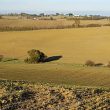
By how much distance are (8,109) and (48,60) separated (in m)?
37.9

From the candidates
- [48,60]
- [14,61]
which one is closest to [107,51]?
[48,60]

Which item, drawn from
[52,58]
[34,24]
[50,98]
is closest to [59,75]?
[52,58]

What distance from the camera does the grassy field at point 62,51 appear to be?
111 ft

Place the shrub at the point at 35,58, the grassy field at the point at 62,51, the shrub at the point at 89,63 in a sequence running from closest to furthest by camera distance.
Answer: the grassy field at the point at 62,51 < the shrub at the point at 89,63 < the shrub at the point at 35,58

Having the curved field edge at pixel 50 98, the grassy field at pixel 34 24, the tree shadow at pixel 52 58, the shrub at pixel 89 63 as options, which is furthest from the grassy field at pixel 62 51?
the curved field edge at pixel 50 98

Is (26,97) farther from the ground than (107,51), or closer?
farther from the ground

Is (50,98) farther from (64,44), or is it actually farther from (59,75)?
(64,44)

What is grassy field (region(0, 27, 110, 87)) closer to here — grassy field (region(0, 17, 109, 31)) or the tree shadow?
the tree shadow

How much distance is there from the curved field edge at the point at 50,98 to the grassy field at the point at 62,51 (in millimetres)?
19373

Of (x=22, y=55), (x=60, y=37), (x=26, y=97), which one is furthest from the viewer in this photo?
(x=60, y=37)

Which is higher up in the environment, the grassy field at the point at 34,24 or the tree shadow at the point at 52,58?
the grassy field at the point at 34,24

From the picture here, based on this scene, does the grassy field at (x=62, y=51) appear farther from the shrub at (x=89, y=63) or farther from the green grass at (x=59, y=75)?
the shrub at (x=89, y=63)

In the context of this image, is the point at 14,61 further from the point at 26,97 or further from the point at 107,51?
the point at 26,97

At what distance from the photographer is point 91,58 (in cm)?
4644
